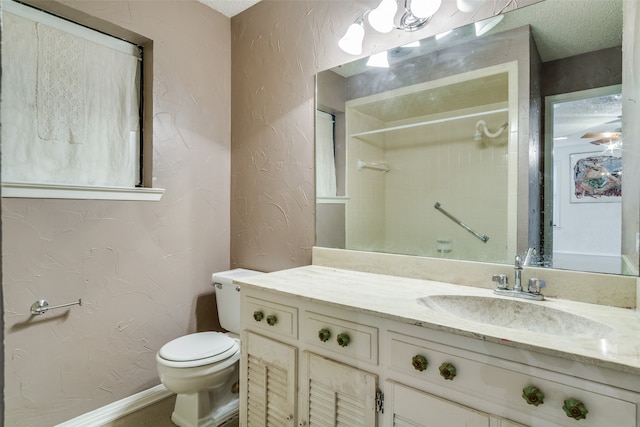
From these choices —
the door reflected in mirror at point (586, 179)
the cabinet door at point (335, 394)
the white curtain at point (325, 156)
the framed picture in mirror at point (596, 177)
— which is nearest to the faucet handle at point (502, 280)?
the door reflected in mirror at point (586, 179)

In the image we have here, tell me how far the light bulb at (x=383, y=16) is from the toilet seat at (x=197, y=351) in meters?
1.67

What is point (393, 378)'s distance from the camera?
1.06m

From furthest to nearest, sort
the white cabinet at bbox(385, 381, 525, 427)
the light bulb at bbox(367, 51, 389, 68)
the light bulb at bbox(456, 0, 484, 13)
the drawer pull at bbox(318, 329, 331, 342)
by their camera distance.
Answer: the light bulb at bbox(367, 51, 389, 68)
the light bulb at bbox(456, 0, 484, 13)
the drawer pull at bbox(318, 329, 331, 342)
the white cabinet at bbox(385, 381, 525, 427)

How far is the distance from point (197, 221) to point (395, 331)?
4.98 feet

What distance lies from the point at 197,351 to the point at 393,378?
1.01 m

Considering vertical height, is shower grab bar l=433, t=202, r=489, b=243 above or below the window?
below

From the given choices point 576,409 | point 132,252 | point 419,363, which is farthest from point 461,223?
point 132,252

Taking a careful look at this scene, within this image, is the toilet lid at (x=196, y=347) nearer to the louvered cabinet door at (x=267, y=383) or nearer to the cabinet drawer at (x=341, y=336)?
the louvered cabinet door at (x=267, y=383)

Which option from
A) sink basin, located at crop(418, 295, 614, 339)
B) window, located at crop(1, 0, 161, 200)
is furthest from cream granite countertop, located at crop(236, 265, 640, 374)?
window, located at crop(1, 0, 161, 200)

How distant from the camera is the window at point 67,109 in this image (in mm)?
1562

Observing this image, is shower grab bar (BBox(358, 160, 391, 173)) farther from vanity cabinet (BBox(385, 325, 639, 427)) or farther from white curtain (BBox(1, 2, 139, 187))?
white curtain (BBox(1, 2, 139, 187))

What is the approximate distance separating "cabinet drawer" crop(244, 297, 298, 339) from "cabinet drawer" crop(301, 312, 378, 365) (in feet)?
0.19

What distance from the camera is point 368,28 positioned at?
1.73 metres

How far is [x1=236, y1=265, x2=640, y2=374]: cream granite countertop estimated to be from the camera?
0.82 meters
